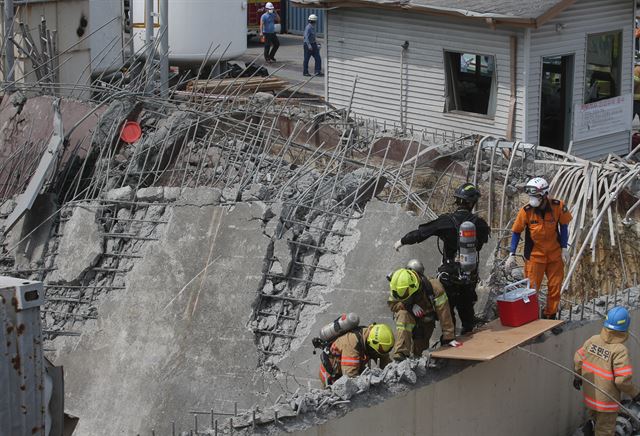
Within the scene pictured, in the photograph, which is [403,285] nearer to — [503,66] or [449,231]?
[449,231]

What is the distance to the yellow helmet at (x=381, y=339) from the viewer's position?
902cm

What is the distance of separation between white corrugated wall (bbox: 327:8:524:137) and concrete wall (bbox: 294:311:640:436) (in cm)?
751

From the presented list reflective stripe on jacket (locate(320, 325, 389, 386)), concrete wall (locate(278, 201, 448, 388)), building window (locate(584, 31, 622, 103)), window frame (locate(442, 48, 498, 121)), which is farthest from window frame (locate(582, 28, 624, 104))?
reflective stripe on jacket (locate(320, 325, 389, 386))

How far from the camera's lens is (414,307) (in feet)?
30.1

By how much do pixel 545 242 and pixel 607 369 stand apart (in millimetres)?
1798

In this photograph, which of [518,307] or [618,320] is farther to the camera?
[518,307]

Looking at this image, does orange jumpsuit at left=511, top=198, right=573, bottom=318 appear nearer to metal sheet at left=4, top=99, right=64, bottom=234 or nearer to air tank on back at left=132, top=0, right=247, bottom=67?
metal sheet at left=4, top=99, right=64, bottom=234

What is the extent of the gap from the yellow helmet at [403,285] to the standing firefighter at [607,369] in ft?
4.48

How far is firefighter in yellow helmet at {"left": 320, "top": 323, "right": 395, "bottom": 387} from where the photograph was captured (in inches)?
352

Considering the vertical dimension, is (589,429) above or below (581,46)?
below

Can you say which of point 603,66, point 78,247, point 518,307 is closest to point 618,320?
point 518,307

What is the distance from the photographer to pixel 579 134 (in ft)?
57.9

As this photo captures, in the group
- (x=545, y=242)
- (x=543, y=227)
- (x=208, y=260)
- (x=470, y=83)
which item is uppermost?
(x=470, y=83)

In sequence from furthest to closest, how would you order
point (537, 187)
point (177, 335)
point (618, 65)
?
point (618, 65)
point (177, 335)
point (537, 187)
